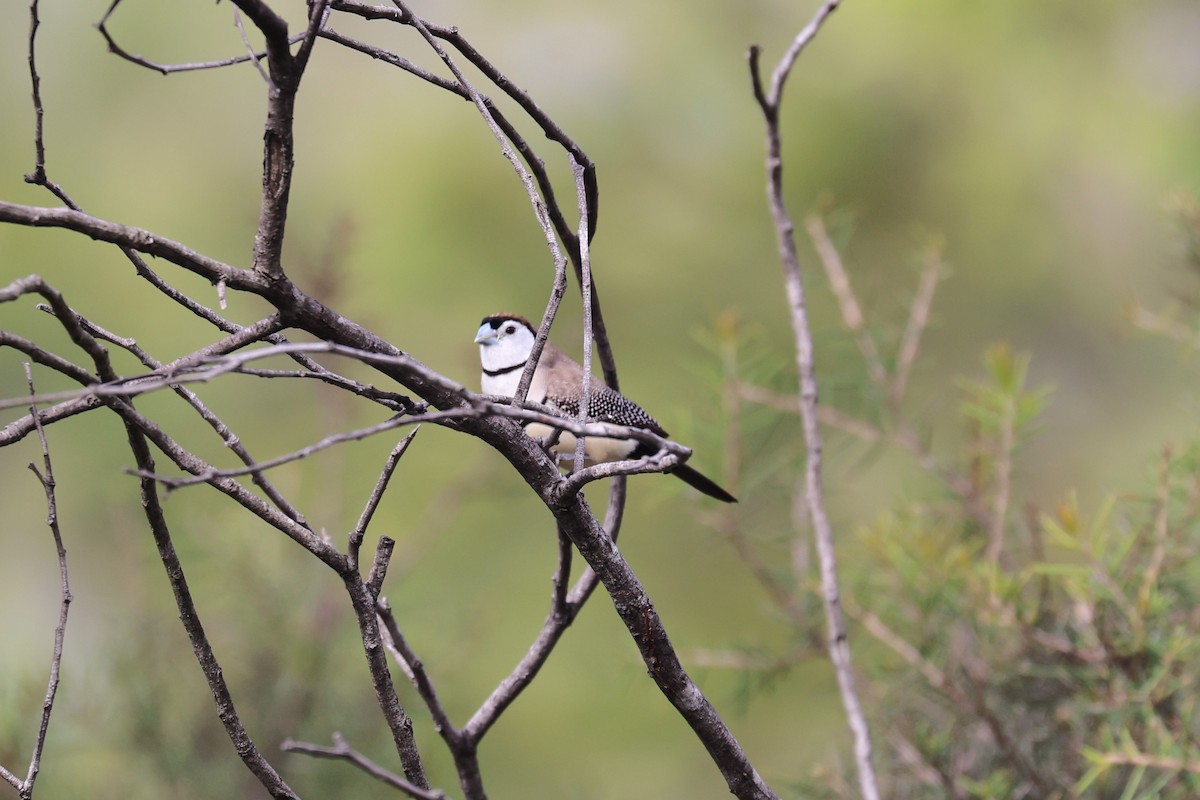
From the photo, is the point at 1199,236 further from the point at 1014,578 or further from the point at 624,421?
the point at 624,421

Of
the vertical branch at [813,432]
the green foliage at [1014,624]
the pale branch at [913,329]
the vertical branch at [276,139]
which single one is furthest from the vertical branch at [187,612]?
the pale branch at [913,329]

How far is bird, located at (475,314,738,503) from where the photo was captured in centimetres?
137

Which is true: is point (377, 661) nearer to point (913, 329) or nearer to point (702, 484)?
point (702, 484)

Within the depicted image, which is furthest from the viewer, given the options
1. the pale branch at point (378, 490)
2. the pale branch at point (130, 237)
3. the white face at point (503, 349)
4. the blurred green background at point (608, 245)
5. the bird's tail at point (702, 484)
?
the blurred green background at point (608, 245)

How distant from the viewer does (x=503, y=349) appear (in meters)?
1.81

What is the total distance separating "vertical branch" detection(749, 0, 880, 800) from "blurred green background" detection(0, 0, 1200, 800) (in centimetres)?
74

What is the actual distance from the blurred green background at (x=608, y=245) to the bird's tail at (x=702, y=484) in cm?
52

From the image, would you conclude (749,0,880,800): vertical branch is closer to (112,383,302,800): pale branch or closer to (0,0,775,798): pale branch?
(0,0,775,798): pale branch

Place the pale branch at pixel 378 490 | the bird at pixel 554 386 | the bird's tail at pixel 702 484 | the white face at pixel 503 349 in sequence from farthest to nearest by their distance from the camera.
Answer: the white face at pixel 503 349 < the bird at pixel 554 386 < the bird's tail at pixel 702 484 < the pale branch at pixel 378 490

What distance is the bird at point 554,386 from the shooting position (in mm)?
1370

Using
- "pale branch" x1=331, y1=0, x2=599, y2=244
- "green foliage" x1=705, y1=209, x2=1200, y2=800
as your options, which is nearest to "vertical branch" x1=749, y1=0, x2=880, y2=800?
"green foliage" x1=705, y1=209, x2=1200, y2=800

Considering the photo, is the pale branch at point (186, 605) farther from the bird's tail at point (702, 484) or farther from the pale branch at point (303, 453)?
the bird's tail at point (702, 484)

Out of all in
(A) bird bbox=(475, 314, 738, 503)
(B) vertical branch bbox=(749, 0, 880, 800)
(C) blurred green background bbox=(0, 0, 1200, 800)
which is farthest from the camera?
(C) blurred green background bbox=(0, 0, 1200, 800)

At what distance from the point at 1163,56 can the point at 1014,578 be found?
1.89 meters
